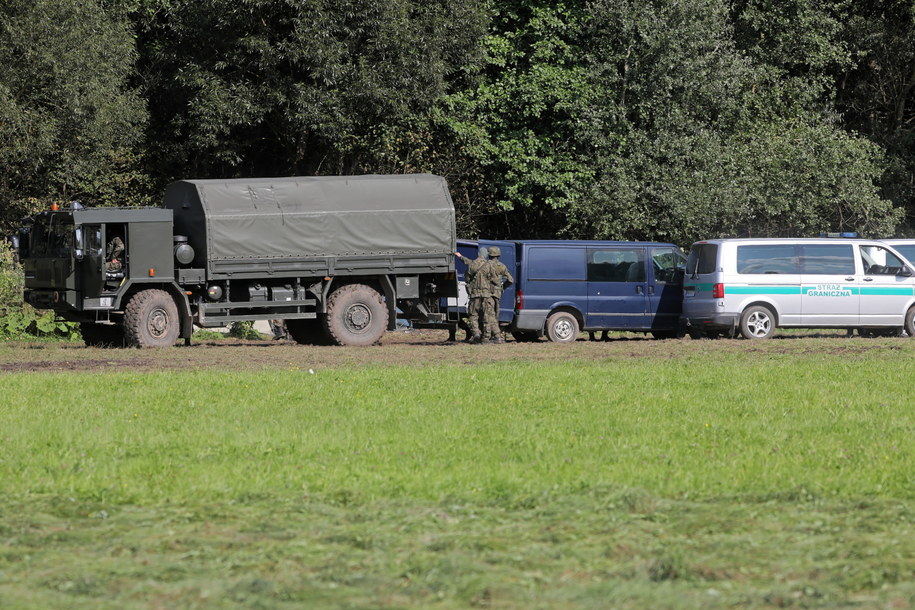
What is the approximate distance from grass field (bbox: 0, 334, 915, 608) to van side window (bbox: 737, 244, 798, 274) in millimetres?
7375

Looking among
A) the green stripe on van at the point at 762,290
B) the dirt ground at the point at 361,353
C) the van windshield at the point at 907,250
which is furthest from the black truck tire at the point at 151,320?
the van windshield at the point at 907,250

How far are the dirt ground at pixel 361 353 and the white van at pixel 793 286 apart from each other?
1.88 ft

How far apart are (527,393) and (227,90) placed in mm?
18921

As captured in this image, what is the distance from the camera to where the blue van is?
23.2 m

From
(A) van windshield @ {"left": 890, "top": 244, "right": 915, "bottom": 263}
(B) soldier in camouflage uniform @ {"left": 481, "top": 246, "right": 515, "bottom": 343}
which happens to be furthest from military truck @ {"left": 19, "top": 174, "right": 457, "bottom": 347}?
(A) van windshield @ {"left": 890, "top": 244, "right": 915, "bottom": 263}

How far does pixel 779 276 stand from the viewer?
76.0 feet

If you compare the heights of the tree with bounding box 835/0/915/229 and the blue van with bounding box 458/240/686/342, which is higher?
the tree with bounding box 835/0/915/229

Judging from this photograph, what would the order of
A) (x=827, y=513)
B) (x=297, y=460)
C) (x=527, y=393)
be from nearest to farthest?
(x=827, y=513) < (x=297, y=460) < (x=527, y=393)

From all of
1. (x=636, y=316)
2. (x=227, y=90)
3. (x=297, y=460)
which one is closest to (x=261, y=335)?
(x=227, y=90)

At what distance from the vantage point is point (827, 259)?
23453 mm

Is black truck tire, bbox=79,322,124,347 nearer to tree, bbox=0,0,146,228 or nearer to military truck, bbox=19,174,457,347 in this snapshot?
military truck, bbox=19,174,457,347

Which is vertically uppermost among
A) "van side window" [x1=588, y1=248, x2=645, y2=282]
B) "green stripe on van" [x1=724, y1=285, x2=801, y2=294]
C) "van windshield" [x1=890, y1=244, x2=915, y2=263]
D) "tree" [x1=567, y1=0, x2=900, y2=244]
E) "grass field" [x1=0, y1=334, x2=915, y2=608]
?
"tree" [x1=567, y1=0, x2=900, y2=244]

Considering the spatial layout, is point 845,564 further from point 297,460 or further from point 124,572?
point 297,460

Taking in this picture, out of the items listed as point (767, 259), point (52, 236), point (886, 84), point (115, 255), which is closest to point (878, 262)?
point (767, 259)
